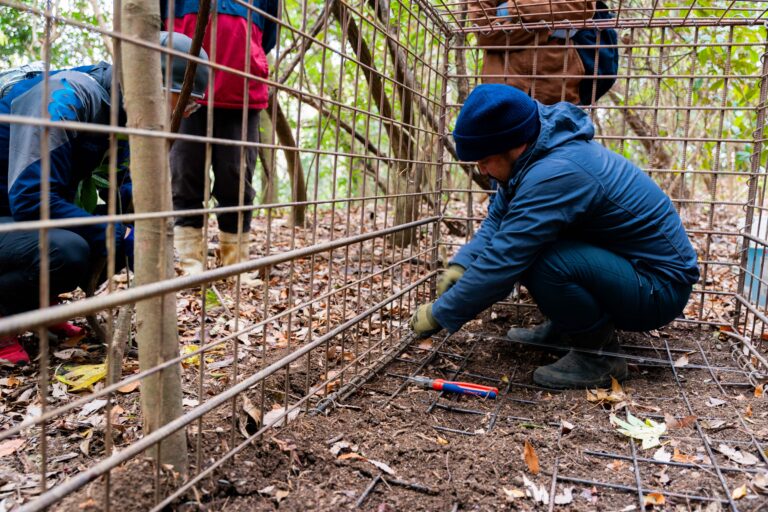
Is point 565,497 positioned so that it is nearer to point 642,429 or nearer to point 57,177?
point 642,429

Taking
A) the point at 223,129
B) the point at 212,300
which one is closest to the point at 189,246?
the point at 212,300

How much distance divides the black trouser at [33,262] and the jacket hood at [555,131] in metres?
1.84

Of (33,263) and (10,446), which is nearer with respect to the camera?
(10,446)

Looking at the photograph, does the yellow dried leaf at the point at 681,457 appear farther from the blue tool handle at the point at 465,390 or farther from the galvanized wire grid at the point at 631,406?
the blue tool handle at the point at 465,390

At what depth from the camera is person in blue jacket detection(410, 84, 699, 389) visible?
2.46 meters

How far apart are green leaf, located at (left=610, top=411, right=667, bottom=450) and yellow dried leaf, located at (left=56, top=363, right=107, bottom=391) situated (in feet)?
6.49

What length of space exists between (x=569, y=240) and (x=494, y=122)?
23.9 inches

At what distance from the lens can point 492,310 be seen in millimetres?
3742

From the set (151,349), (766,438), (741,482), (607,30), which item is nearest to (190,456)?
(151,349)

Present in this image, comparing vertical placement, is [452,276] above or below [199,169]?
below

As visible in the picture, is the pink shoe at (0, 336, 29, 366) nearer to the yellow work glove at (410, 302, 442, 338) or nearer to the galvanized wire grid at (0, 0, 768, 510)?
the galvanized wire grid at (0, 0, 768, 510)

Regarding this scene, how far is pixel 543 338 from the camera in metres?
Result: 3.19

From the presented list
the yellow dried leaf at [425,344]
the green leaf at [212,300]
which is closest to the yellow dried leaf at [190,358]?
the green leaf at [212,300]

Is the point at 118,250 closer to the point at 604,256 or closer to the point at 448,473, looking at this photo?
the point at 448,473
